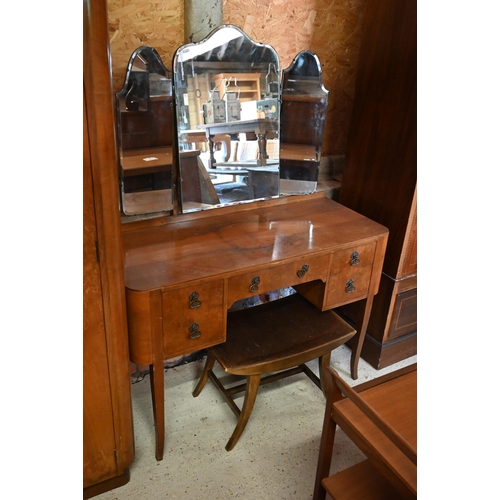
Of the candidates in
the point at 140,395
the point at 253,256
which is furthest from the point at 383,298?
the point at 140,395

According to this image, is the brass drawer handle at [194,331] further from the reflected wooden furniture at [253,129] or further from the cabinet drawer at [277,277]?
the reflected wooden furniture at [253,129]

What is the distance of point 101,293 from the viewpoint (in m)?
1.42

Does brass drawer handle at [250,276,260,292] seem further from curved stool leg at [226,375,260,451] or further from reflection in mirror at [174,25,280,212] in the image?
reflection in mirror at [174,25,280,212]

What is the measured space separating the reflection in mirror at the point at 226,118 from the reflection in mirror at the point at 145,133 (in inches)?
2.3

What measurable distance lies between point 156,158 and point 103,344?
2.39ft

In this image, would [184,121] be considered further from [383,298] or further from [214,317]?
[383,298]

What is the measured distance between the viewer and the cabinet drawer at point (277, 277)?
5.59ft

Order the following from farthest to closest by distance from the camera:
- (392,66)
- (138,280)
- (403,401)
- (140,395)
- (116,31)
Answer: (140,395)
(392,66)
(116,31)
(138,280)
(403,401)

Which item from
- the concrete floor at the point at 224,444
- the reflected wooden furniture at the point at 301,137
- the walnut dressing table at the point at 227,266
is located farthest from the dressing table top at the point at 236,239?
the concrete floor at the point at 224,444

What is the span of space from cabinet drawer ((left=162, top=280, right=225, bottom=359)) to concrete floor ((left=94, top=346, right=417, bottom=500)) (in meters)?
0.50

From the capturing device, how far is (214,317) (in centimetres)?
169

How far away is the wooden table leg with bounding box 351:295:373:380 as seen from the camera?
7.04 ft

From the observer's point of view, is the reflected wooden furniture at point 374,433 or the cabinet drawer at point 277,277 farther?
the cabinet drawer at point 277,277

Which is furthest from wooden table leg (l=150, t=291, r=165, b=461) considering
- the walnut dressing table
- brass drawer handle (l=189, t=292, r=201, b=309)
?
brass drawer handle (l=189, t=292, r=201, b=309)
